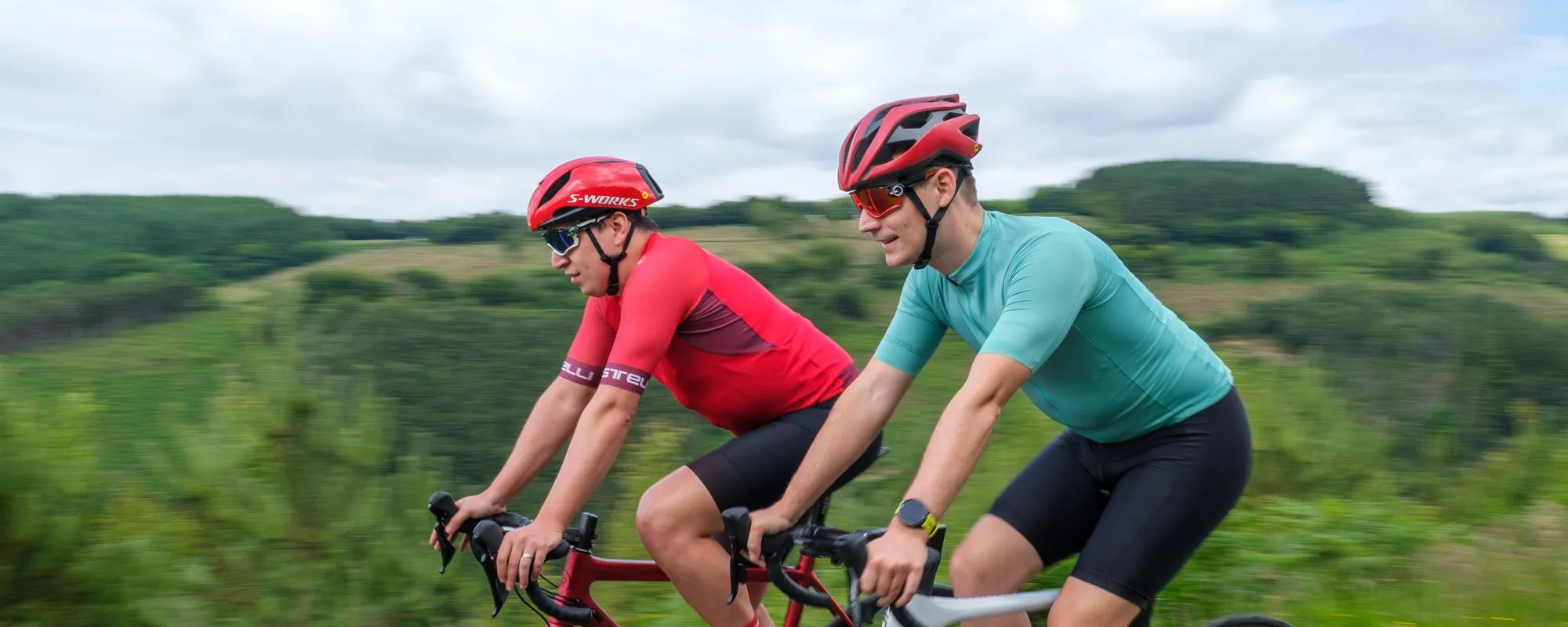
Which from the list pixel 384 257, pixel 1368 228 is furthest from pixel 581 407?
pixel 1368 228

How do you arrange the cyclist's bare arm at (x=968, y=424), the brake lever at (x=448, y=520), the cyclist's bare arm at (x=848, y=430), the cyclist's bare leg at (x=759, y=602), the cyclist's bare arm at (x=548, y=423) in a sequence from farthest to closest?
the cyclist's bare arm at (x=548, y=423) → the cyclist's bare leg at (x=759, y=602) → the brake lever at (x=448, y=520) → the cyclist's bare arm at (x=848, y=430) → the cyclist's bare arm at (x=968, y=424)

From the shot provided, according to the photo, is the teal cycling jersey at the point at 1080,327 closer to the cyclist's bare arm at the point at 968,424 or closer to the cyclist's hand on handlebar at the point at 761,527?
the cyclist's bare arm at the point at 968,424

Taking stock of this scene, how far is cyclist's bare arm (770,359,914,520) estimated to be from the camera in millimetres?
3285

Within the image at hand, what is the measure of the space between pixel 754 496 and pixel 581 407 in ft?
1.98

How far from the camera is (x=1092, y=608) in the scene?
9.57 ft

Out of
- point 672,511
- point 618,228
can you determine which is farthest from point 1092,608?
point 618,228

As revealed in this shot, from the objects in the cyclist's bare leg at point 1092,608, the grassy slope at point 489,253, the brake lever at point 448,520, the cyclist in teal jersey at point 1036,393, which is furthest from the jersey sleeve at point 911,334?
the grassy slope at point 489,253

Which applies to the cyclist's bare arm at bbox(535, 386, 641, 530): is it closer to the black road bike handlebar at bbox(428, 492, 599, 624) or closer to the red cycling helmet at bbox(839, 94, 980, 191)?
the black road bike handlebar at bbox(428, 492, 599, 624)

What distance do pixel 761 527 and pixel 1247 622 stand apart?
4.59 feet

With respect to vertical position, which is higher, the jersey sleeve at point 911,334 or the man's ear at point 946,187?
the man's ear at point 946,187

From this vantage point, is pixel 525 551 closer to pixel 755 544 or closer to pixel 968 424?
pixel 755 544

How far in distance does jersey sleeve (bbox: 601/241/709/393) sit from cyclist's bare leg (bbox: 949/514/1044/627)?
0.93 metres

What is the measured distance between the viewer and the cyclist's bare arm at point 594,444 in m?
3.27

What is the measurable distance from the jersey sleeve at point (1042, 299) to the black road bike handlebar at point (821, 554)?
42 cm
